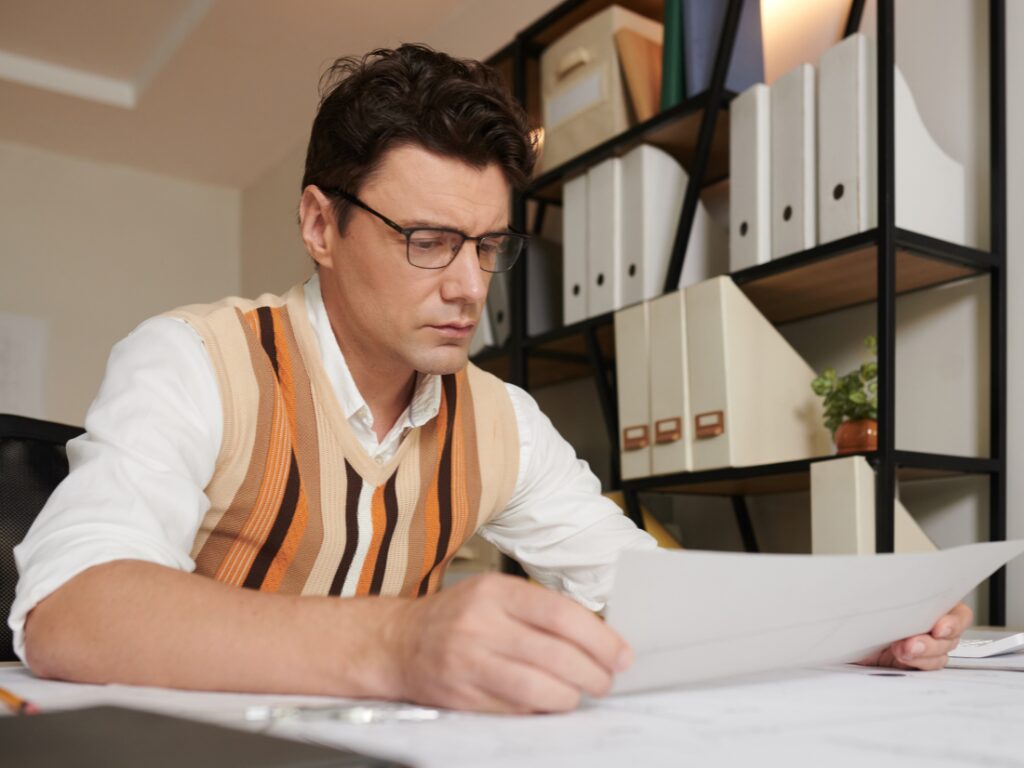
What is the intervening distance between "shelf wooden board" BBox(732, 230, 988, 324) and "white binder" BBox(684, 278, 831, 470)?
0.21ft

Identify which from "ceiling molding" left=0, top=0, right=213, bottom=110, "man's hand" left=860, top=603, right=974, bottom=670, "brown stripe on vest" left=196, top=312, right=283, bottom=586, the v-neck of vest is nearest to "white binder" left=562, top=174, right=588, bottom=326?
the v-neck of vest

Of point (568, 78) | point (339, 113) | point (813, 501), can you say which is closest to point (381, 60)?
point (339, 113)

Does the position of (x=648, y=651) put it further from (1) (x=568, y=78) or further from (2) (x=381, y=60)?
(1) (x=568, y=78)

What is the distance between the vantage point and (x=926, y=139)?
171 centimetres

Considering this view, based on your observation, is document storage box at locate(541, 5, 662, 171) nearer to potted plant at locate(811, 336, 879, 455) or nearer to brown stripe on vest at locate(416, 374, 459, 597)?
potted plant at locate(811, 336, 879, 455)

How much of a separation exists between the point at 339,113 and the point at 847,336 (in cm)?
110

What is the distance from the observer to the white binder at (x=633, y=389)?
192cm

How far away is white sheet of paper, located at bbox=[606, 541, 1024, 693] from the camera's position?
0.59 meters

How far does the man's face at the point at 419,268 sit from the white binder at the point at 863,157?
664 mm

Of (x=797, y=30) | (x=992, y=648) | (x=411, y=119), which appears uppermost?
(x=797, y=30)

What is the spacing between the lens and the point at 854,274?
1760mm

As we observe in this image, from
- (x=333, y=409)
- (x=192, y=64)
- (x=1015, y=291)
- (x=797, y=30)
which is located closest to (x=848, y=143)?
(x=1015, y=291)

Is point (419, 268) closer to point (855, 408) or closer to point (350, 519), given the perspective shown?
point (350, 519)

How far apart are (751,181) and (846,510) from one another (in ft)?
2.01
